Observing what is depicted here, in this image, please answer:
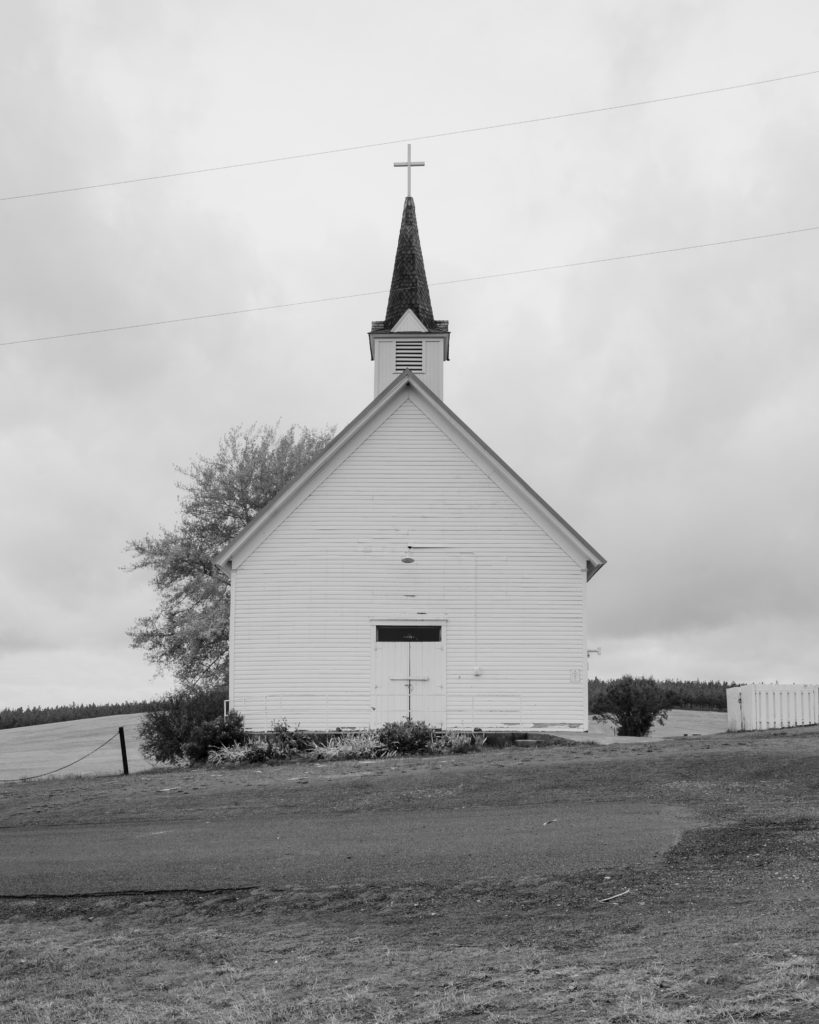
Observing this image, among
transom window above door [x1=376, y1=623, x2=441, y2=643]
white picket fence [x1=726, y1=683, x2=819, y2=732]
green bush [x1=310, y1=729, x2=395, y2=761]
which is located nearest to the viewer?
green bush [x1=310, y1=729, x2=395, y2=761]

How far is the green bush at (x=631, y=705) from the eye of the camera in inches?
1284

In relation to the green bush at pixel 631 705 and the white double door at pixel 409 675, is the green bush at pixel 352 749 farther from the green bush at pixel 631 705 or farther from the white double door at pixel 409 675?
the green bush at pixel 631 705

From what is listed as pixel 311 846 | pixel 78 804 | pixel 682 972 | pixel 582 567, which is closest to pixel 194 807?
pixel 78 804

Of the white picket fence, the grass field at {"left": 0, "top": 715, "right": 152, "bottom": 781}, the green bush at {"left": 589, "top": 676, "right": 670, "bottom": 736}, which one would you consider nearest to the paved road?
the grass field at {"left": 0, "top": 715, "right": 152, "bottom": 781}

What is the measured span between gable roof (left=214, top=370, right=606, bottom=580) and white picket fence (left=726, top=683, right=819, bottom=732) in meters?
6.04

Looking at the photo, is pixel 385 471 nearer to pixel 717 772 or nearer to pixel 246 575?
pixel 246 575

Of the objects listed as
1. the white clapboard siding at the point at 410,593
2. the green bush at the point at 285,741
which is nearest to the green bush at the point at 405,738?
the white clapboard siding at the point at 410,593

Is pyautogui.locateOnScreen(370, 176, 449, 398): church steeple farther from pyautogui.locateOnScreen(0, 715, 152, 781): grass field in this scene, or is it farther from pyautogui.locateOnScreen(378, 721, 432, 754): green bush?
pyautogui.locateOnScreen(0, 715, 152, 781): grass field

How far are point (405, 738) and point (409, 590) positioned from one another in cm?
380

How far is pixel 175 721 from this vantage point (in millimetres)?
27312

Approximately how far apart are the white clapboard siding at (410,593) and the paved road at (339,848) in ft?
36.6

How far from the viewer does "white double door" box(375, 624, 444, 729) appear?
27156 millimetres

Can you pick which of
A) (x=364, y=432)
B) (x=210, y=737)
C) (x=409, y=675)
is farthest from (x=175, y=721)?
(x=364, y=432)

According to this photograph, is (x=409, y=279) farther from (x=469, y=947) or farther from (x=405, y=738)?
(x=469, y=947)
